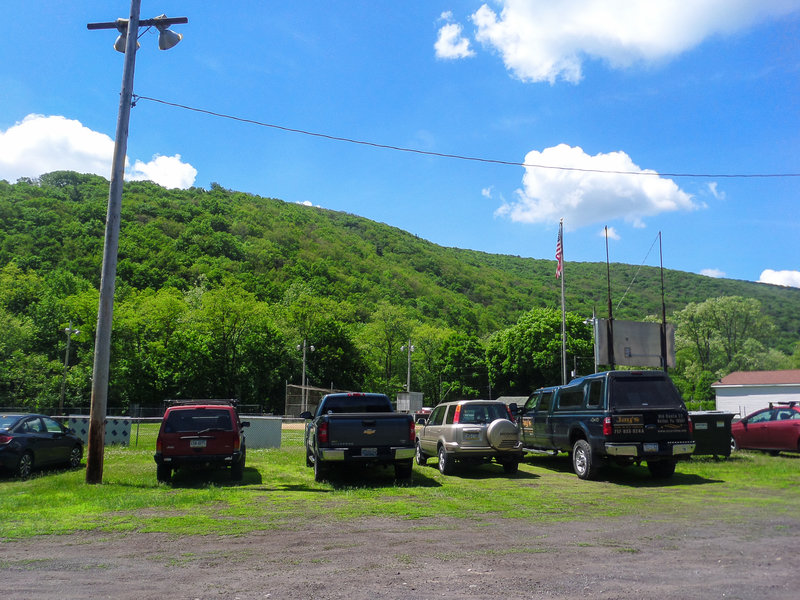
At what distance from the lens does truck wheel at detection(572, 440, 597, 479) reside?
13.0 metres

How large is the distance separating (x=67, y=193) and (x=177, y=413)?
8865 cm

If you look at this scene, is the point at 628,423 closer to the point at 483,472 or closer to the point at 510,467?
the point at 510,467

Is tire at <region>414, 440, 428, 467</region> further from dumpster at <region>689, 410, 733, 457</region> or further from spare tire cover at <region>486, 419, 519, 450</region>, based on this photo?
dumpster at <region>689, 410, 733, 457</region>

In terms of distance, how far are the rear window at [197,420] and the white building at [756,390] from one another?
35.6m

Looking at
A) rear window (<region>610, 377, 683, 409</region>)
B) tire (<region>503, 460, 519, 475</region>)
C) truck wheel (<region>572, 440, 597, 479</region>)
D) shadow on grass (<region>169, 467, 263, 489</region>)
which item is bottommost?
shadow on grass (<region>169, 467, 263, 489</region>)

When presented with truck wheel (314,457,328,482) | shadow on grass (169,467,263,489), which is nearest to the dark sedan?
shadow on grass (169,467,263,489)

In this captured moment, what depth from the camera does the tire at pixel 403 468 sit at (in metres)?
12.7

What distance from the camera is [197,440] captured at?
13.0 meters

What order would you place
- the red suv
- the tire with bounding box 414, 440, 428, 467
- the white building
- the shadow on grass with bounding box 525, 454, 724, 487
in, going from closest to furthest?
the shadow on grass with bounding box 525, 454, 724, 487
the red suv
the tire with bounding box 414, 440, 428, 467
the white building

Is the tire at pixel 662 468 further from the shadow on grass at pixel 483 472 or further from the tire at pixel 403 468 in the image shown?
the tire at pixel 403 468

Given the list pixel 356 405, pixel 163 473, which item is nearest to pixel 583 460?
pixel 356 405

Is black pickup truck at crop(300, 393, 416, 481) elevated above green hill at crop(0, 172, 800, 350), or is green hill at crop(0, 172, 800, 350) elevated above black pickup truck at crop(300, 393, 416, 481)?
green hill at crop(0, 172, 800, 350)

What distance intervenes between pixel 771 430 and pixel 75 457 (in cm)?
1970

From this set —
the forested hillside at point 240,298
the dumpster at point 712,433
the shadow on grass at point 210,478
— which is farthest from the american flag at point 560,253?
the shadow on grass at point 210,478
